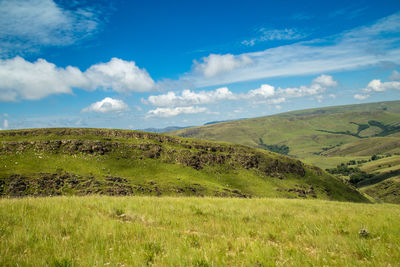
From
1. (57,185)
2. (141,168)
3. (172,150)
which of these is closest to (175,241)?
(57,185)

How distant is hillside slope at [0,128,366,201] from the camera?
58062 mm

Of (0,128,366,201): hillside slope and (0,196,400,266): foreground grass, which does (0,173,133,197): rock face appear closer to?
(0,128,366,201): hillside slope

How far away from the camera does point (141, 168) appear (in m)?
78.5

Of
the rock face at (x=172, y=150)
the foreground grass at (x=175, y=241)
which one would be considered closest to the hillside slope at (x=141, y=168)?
the rock face at (x=172, y=150)

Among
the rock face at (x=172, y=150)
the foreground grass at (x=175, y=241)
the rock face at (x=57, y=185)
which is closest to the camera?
the foreground grass at (x=175, y=241)

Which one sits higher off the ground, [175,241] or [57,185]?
[175,241]

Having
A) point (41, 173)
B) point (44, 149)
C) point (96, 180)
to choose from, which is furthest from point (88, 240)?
point (44, 149)

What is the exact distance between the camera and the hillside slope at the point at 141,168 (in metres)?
58.1

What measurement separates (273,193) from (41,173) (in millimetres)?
77692

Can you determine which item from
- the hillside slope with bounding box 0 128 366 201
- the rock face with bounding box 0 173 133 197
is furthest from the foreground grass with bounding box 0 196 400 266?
the rock face with bounding box 0 173 133 197

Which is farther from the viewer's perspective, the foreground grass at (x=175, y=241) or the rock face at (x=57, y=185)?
the rock face at (x=57, y=185)

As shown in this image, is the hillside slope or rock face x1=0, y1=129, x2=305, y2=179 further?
rock face x1=0, y1=129, x2=305, y2=179

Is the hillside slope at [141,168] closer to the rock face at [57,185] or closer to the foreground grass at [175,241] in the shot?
the rock face at [57,185]

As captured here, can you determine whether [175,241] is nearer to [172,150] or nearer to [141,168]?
[141,168]
